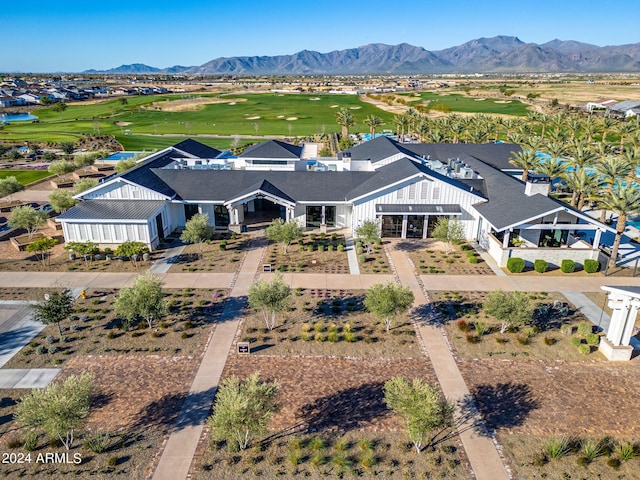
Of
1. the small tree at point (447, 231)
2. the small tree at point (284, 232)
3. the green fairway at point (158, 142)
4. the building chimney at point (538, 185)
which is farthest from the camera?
the green fairway at point (158, 142)

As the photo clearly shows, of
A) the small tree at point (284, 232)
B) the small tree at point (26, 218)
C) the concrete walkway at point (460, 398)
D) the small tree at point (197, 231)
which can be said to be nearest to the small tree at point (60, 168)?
the small tree at point (26, 218)

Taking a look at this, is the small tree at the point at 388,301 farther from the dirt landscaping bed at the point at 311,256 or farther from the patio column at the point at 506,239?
the patio column at the point at 506,239

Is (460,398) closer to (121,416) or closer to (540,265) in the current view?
(121,416)

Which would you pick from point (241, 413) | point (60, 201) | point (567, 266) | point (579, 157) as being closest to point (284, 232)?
point (241, 413)

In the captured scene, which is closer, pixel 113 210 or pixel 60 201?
pixel 113 210

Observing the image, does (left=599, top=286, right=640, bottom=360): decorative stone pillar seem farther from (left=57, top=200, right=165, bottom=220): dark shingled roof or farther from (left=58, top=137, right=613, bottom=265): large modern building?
(left=57, top=200, right=165, bottom=220): dark shingled roof

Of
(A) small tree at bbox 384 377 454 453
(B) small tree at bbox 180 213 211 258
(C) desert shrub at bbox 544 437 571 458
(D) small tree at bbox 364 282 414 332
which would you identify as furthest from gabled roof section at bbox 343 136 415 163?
(C) desert shrub at bbox 544 437 571 458
